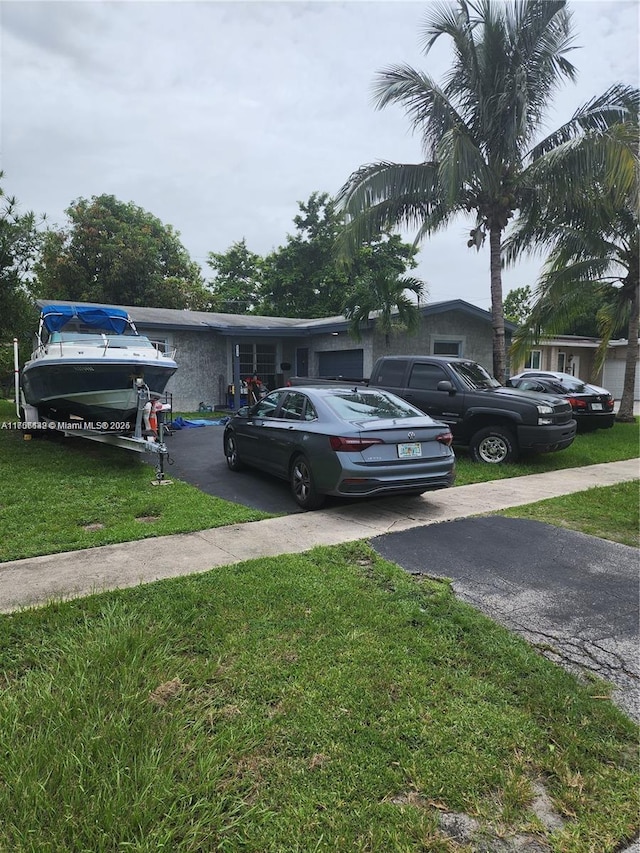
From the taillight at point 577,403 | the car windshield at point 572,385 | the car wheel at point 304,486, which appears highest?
the car windshield at point 572,385

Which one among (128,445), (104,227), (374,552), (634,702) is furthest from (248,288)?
(634,702)

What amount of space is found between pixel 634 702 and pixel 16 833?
9.61 feet

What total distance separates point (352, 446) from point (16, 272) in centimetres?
975

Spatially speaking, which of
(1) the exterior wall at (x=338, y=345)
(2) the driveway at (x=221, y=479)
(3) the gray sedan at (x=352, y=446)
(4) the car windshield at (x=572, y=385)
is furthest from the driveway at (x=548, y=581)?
(1) the exterior wall at (x=338, y=345)

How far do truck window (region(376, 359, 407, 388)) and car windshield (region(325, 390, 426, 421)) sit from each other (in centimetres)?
321

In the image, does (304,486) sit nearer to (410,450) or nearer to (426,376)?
(410,450)

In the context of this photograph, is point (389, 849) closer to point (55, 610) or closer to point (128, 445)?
point (55, 610)

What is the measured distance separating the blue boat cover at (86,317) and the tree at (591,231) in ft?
32.9

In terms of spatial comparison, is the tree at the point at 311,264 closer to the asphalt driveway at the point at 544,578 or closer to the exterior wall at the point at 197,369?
the exterior wall at the point at 197,369

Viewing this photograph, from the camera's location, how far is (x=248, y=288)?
36500 mm

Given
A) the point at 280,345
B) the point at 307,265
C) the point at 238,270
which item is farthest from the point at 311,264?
the point at 280,345

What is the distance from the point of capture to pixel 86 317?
10992 millimetres

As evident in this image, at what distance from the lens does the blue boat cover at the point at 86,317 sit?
35.3 ft

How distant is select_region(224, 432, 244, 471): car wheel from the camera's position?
343 inches
